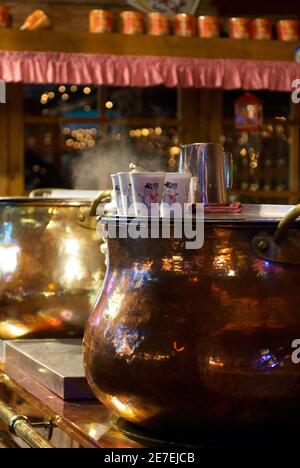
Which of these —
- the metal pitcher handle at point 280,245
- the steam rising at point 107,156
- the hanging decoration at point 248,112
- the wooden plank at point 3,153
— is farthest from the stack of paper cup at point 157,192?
the hanging decoration at point 248,112

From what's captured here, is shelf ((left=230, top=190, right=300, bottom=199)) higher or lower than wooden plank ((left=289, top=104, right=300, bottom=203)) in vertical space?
lower

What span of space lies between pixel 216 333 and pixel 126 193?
288 mm

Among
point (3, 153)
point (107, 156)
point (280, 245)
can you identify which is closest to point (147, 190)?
point (280, 245)

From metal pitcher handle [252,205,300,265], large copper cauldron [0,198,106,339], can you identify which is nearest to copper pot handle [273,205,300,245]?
metal pitcher handle [252,205,300,265]

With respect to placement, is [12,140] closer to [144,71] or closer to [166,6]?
[144,71]

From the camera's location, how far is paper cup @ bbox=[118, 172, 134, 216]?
1.26 meters

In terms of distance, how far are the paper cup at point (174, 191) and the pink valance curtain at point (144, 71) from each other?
4198 millimetres

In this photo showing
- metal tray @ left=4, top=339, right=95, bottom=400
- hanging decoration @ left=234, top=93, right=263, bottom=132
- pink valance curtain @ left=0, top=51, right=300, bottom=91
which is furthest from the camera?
hanging decoration @ left=234, top=93, right=263, bottom=132

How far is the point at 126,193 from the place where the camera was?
1266 millimetres

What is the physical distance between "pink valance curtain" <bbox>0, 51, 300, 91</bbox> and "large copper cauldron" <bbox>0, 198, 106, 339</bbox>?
339 centimetres

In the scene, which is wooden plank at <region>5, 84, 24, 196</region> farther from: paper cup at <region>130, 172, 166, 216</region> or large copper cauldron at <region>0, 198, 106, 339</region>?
paper cup at <region>130, 172, 166, 216</region>

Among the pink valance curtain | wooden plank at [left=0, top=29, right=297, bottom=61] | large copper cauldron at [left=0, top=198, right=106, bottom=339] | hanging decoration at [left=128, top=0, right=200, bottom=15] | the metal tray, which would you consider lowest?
the metal tray
